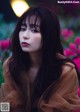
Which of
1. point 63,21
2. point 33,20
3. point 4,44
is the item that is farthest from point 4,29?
point 33,20

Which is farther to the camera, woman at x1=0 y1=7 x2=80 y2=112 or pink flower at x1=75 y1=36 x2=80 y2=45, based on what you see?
pink flower at x1=75 y1=36 x2=80 y2=45

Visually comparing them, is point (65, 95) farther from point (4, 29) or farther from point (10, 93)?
point (4, 29)

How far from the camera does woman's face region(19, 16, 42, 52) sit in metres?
1.33

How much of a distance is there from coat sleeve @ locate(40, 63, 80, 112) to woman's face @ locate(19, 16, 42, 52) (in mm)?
155

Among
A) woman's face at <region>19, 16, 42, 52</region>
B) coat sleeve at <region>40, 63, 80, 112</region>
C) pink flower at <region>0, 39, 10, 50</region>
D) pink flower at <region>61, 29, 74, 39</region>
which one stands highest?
woman's face at <region>19, 16, 42, 52</region>

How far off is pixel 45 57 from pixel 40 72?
6cm

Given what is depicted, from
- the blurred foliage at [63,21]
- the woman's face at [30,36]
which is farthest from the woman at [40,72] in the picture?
the blurred foliage at [63,21]

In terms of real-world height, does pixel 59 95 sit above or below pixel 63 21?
below

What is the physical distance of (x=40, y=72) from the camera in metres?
1.37

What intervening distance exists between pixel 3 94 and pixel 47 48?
0.28 metres

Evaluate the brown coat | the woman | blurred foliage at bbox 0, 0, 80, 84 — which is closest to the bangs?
the woman

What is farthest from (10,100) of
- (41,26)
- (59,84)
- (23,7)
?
(23,7)

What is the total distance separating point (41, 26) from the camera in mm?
1340

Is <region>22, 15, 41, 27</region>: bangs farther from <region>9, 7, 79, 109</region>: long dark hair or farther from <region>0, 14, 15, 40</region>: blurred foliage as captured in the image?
<region>0, 14, 15, 40</region>: blurred foliage
